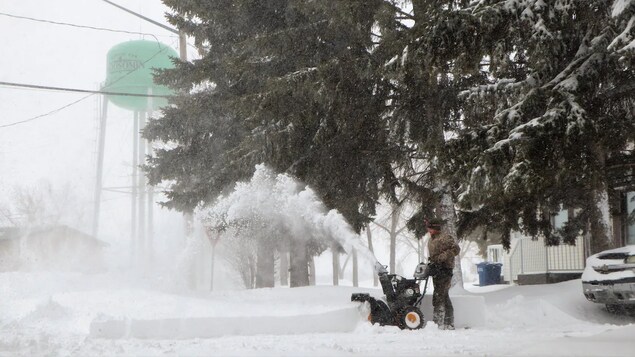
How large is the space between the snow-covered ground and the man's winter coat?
3.25 feet

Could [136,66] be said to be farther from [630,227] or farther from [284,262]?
[630,227]

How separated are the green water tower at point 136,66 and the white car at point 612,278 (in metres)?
24.1

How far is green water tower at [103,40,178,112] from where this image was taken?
3297cm

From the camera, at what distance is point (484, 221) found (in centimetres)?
1591

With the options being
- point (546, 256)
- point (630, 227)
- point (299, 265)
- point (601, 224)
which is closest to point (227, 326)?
point (601, 224)

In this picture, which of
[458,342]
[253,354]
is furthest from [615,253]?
[253,354]

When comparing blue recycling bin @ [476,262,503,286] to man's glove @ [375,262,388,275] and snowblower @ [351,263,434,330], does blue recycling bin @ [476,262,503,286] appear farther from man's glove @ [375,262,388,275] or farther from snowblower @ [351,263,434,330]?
man's glove @ [375,262,388,275]

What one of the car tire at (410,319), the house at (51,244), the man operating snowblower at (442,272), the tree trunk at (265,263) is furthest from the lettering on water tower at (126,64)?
the car tire at (410,319)

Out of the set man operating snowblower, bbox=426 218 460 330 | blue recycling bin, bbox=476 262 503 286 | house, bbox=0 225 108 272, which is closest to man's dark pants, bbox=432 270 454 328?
man operating snowblower, bbox=426 218 460 330

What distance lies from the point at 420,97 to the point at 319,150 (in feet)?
8.37

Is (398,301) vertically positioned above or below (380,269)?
below

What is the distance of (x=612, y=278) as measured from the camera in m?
11.6

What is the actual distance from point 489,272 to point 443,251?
51.8 feet

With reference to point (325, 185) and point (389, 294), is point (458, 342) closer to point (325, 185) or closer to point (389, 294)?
point (389, 294)
